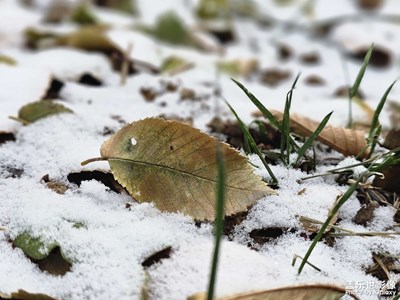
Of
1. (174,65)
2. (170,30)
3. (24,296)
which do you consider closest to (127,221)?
(24,296)

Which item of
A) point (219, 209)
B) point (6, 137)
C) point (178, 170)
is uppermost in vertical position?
point (219, 209)

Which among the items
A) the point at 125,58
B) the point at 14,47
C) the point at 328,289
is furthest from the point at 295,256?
the point at 14,47

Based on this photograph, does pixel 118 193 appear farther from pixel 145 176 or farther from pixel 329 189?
pixel 329 189

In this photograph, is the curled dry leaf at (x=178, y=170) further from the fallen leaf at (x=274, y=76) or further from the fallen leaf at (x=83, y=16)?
the fallen leaf at (x=83, y=16)

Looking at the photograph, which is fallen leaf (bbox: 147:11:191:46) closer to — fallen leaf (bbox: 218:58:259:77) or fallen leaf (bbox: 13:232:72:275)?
fallen leaf (bbox: 218:58:259:77)

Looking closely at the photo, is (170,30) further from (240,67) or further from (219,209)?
(219,209)

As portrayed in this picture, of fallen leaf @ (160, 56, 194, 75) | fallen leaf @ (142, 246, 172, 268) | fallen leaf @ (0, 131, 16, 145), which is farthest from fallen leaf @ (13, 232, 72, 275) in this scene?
fallen leaf @ (160, 56, 194, 75)
